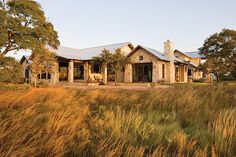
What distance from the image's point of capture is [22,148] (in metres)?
1.87

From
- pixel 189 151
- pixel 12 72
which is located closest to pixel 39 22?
pixel 12 72

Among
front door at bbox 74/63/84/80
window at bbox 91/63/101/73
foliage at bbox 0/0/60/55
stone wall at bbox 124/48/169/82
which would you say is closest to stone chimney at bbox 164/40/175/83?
stone wall at bbox 124/48/169/82

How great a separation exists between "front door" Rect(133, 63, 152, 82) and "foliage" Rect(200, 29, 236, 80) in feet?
27.8

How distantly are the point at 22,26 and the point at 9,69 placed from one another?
2751 millimetres

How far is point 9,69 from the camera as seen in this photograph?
1016cm

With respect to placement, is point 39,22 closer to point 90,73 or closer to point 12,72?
point 12,72

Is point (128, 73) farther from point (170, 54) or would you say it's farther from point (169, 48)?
point (169, 48)

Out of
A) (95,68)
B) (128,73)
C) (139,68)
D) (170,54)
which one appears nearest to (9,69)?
(128,73)

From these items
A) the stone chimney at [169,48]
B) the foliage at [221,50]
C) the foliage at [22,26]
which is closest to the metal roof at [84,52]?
the stone chimney at [169,48]

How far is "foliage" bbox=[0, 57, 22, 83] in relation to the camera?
9.88m

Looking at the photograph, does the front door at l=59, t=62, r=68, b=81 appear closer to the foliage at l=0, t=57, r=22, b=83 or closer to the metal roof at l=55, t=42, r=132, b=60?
the metal roof at l=55, t=42, r=132, b=60

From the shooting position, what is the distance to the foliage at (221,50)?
26.5 metres

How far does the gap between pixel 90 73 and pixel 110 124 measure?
25.1 metres

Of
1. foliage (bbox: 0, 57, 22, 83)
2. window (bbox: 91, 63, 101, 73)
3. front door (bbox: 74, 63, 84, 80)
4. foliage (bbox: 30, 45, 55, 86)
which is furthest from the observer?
front door (bbox: 74, 63, 84, 80)
